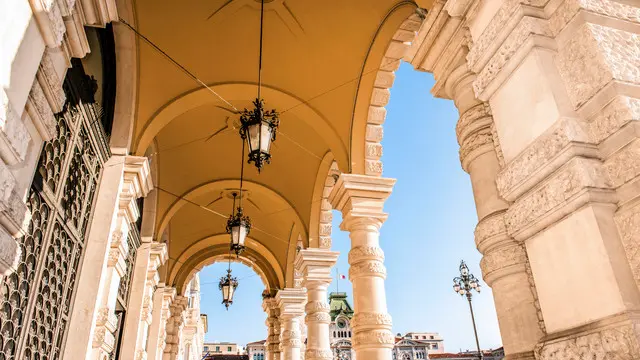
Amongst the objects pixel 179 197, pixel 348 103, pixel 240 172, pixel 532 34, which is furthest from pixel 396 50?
pixel 179 197

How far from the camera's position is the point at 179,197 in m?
10.7

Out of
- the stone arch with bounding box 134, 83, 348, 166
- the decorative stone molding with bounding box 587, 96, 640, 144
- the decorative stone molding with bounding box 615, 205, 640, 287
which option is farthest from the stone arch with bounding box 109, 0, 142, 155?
the decorative stone molding with bounding box 615, 205, 640, 287

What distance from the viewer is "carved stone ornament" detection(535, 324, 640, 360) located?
5.45 feet

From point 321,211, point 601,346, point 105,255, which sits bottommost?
point 601,346

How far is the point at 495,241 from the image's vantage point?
265cm

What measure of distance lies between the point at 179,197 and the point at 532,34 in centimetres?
951

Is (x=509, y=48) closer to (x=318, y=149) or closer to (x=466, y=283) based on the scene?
(x=318, y=149)

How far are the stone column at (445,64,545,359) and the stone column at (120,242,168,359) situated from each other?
6906 mm

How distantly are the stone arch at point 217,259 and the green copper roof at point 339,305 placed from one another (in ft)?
141

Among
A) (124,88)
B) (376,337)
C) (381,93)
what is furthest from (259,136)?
(376,337)

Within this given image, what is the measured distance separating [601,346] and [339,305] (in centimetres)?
6176

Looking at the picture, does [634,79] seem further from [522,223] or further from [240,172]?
[240,172]

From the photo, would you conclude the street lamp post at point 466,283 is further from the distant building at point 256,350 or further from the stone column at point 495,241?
the distant building at point 256,350

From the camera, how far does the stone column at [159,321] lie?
10617 millimetres
